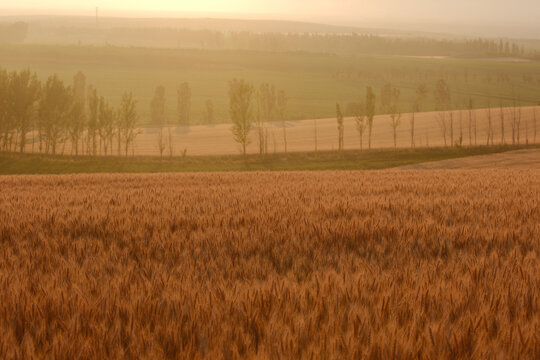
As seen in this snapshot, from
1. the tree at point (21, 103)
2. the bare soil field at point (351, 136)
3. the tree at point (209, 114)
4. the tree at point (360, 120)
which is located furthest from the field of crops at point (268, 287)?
the tree at point (209, 114)

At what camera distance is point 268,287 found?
296 cm

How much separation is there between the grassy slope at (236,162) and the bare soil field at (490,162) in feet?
12.6

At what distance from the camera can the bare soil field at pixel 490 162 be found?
160 feet

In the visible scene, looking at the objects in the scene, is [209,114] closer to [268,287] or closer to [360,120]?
[360,120]

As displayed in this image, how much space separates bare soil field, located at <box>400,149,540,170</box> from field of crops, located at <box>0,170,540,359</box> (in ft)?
148

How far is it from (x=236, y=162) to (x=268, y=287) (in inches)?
2360

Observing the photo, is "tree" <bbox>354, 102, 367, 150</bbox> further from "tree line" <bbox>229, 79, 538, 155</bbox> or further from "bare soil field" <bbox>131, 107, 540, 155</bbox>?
"bare soil field" <bbox>131, 107, 540, 155</bbox>

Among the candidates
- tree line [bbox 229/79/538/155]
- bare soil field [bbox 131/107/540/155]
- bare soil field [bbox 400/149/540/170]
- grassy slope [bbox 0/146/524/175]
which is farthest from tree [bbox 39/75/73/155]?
bare soil field [bbox 400/149/540/170]

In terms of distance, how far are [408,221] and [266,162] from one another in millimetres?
56638

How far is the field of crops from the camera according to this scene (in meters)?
2.19

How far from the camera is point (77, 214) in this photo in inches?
254

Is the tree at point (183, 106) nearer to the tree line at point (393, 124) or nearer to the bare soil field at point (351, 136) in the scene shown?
the bare soil field at point (351, 136)

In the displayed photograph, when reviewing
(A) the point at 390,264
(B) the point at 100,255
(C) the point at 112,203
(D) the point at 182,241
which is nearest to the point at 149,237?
(D) the point at 182,241

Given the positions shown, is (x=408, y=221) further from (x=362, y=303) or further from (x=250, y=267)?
(x=362, y=303)
